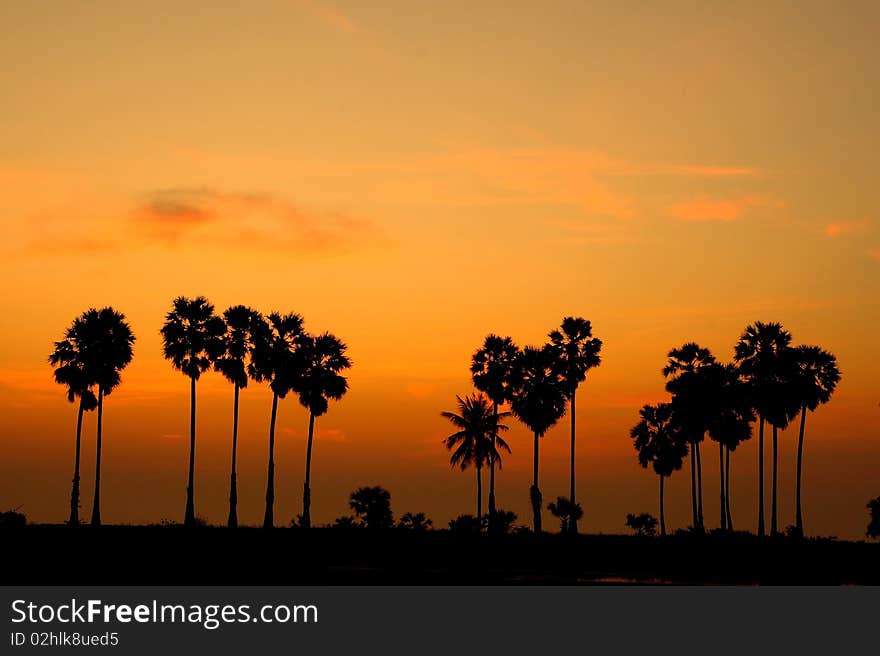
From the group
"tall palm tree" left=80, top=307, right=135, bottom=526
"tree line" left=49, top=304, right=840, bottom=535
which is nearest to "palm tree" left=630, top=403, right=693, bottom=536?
"tree line" left=49, top=304, right=840, bottom=535

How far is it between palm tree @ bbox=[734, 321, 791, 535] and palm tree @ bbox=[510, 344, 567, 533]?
52.7 ft

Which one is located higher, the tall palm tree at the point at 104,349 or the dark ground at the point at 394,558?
the tall palm tree at the point at 104,349

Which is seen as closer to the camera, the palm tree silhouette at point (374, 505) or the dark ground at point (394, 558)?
the dark ground at point (394, 558)

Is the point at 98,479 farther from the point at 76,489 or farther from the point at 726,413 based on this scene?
the point at 726,413

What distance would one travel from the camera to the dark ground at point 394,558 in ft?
164

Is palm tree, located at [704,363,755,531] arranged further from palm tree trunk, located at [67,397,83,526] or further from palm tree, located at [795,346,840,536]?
palm tree trunk, located at [67,397,83,526]

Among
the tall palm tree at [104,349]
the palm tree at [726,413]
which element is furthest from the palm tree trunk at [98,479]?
the palm tree at [726,413]

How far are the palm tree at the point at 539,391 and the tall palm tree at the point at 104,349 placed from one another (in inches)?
1383

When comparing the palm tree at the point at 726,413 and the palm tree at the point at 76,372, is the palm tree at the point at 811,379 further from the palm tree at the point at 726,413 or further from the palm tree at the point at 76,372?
the palm tree at the point at 76,372

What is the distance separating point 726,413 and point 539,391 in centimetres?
1750

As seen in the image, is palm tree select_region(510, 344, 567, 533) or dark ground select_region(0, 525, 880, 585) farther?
palm tree select_region(510, 344, 567, 533)

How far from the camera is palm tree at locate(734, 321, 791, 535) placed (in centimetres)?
9588

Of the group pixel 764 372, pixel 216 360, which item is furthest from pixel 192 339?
pixel 764 372

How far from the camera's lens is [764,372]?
97.1m
